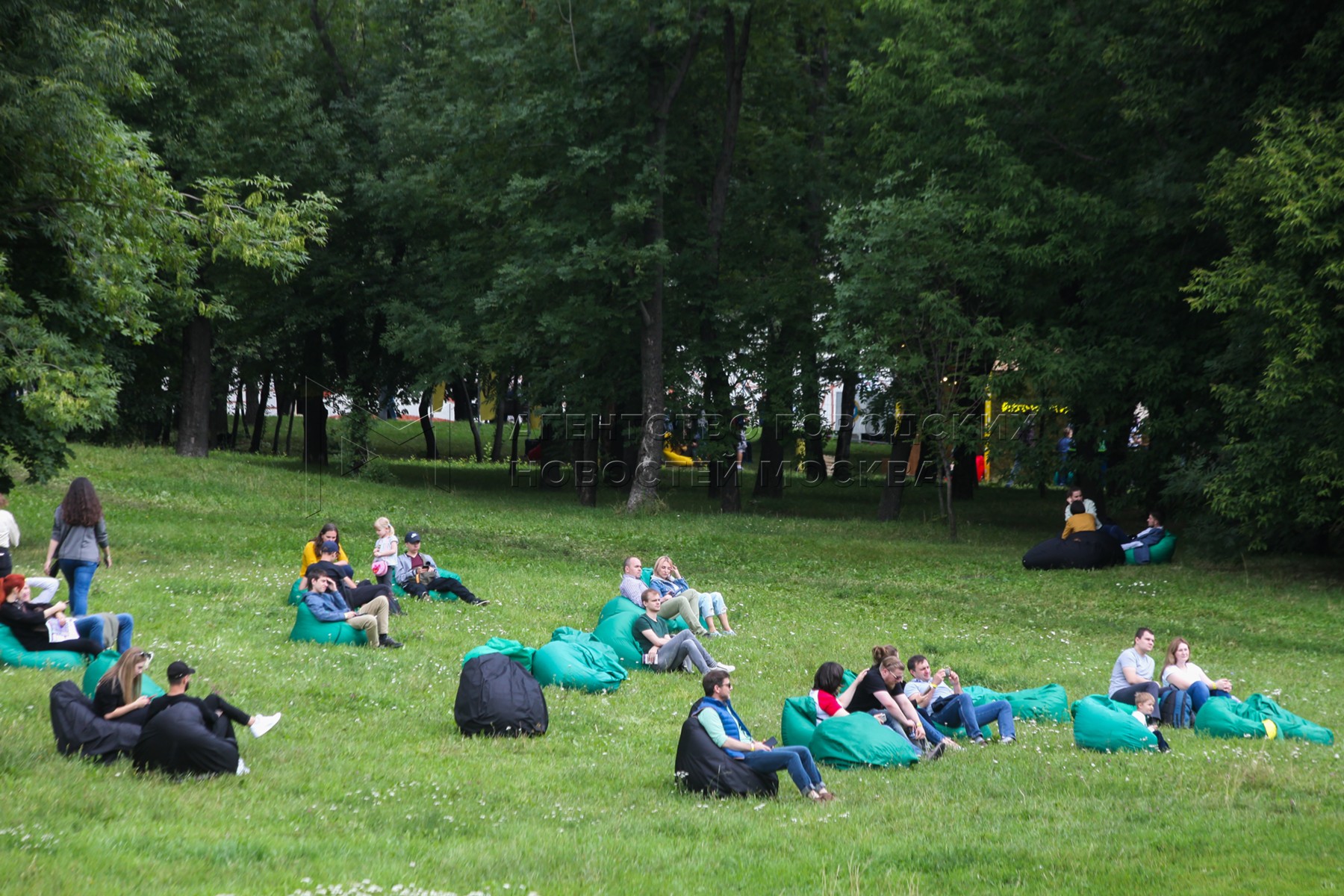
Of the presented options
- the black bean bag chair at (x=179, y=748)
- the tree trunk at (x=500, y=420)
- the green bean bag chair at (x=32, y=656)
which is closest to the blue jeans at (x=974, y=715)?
the black bean bag chair at (x=179, y=748)

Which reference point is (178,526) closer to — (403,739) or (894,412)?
(403,739)

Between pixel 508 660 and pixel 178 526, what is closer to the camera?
pixel 508 660

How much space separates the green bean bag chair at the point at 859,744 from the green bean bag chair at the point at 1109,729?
1769 mm

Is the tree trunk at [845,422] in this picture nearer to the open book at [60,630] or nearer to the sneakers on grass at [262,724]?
the open book at [60,630]

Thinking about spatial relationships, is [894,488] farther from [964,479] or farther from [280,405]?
[280,405]

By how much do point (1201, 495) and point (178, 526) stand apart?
2138cm

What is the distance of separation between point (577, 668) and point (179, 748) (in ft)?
16.9

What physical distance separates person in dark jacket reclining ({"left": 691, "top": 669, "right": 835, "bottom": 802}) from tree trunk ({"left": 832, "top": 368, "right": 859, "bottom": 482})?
27.4 m

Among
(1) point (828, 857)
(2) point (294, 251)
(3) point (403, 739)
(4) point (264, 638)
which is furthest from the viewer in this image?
(2) point (294, 251)

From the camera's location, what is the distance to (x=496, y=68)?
3619 cm

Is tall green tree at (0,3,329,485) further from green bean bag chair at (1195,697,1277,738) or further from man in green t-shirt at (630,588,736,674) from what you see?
green bean bag chair at (1195,697,1277,738)

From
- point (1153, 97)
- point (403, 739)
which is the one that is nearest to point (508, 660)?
point (403, 739)

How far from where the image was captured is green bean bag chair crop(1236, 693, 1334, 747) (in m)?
11.9

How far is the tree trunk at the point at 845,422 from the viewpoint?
38.6m
